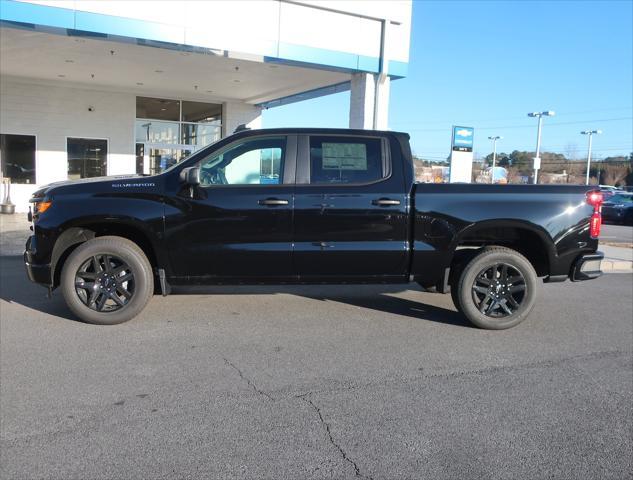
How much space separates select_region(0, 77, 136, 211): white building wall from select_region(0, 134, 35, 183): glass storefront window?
0.59 feet

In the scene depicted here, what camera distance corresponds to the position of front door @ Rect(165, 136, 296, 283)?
5.49m

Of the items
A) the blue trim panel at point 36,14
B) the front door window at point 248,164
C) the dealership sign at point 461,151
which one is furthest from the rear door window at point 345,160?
the dealership sign at point 461,151

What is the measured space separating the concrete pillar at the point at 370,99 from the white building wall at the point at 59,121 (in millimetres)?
9543

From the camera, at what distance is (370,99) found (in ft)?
46.3

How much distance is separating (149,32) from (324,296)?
7663 millimetres

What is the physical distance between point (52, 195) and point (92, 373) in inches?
81.0

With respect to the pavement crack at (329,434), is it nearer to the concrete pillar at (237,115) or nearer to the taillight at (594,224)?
the taillight at (594,224)

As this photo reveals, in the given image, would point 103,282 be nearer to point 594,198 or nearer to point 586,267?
point 586,267

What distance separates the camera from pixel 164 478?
114 inches

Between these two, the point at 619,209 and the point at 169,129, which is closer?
the point at 169,129

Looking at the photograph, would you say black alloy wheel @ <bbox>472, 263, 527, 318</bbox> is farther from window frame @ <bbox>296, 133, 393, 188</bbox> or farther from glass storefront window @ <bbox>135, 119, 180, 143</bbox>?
glass storefront window @ <bbox>135, 119, 180, 143</bbox>

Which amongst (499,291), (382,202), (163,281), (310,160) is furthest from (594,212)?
(163,281)

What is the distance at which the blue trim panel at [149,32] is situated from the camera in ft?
34.4

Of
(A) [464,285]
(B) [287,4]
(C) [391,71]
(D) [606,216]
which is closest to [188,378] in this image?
(A) [464,285]
